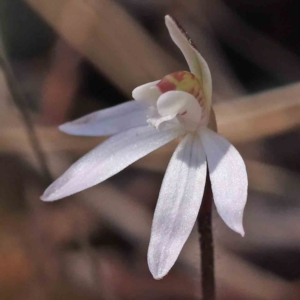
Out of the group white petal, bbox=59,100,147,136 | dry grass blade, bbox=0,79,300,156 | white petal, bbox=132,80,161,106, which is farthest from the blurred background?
white petal, bbox=132,80,161,106

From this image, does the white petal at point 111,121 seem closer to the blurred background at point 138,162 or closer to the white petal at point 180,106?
the white petal at point 180,106

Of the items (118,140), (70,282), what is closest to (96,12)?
(70,282)

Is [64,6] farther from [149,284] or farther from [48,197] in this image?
[48,197]

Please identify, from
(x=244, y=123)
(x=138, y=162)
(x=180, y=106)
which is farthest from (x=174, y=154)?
(x=138, y=162)

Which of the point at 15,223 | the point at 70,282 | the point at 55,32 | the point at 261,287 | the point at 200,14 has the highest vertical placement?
the point at 55,32

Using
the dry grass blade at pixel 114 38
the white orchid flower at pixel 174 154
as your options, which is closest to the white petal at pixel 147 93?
the white orchid flower at pixel 174 154
